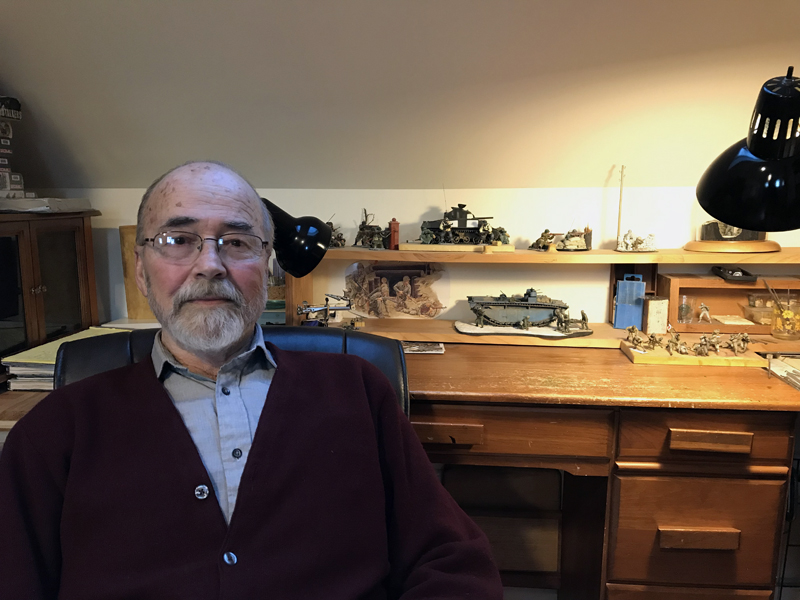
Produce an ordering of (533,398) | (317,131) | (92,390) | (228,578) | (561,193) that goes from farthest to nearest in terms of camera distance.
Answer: (561,193), (317,131), (533,398), (92,390), (228,578)

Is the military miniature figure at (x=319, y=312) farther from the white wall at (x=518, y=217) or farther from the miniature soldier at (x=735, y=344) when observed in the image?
the miniature soldier at (x=735, y=344)

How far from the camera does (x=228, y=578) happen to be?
84 cm

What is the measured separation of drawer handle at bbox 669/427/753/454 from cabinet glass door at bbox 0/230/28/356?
6.02ft

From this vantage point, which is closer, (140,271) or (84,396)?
(84,396)

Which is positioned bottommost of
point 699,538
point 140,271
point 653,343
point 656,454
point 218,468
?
point 699,538

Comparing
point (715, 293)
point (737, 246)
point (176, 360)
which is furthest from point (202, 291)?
point (715, 293)

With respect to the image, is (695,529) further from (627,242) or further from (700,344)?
(627,242)

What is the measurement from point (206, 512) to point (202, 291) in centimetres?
37

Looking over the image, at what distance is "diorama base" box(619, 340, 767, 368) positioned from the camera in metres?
1.60

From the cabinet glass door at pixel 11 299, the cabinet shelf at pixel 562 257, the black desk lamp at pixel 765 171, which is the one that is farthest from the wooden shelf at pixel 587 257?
the black desk lamp at pixel 765 171

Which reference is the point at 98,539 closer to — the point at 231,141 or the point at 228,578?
the point at 228,578

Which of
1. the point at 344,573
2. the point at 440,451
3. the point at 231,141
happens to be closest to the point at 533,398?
the point at 440,451

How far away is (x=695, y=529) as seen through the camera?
4.52ft

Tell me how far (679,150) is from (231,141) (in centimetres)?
144
